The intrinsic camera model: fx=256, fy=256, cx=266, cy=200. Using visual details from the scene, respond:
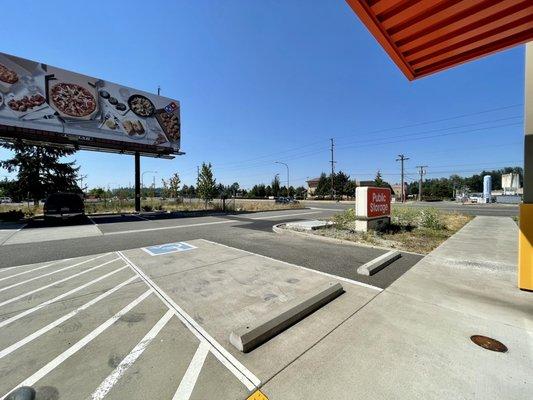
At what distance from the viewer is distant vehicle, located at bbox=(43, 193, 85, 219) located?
50.6 feet

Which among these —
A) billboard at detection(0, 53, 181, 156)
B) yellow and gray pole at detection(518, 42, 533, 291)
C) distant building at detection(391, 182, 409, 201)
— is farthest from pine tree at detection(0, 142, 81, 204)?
distant building at detection(391, 182, 409, 201)

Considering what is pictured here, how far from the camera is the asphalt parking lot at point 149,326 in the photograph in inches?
99.3

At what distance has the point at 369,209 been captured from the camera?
1104 centimetres

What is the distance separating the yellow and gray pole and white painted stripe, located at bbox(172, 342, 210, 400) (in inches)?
233

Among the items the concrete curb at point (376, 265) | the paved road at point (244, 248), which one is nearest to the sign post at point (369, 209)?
the paved road at point (244, 248)

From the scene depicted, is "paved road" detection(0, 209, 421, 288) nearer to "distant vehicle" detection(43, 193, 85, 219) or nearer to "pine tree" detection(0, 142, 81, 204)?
"distant vehicle" detection(43, 193, 85, 219)

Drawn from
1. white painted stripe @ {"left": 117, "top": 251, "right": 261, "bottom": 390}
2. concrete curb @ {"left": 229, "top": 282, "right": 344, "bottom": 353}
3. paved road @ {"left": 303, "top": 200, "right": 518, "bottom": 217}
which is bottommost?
white painted stripe @ {"left": 117, "top": 251, "right": 261, "bottom": 390}

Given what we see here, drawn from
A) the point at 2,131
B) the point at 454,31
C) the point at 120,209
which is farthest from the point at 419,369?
the point at 120,209

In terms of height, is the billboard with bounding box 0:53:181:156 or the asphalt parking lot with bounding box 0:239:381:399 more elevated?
the billboard with bounding box 0:53:181:156

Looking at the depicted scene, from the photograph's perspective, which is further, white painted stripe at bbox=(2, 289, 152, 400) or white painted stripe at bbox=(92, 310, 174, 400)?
white painted stripe at bbox=(2, 289, 152, 400)

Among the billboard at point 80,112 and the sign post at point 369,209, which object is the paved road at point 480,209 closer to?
the sign post at point 369,209

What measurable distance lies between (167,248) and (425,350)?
25.9 feet

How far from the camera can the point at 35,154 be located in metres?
30.0

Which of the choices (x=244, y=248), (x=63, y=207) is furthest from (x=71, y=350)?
(x=63, y=207)
